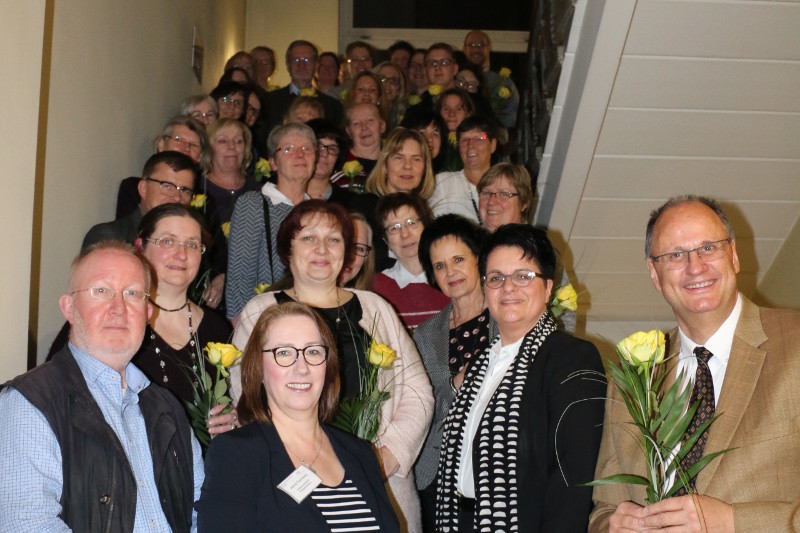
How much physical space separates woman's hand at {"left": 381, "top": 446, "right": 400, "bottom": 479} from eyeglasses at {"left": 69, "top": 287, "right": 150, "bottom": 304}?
1100 mm

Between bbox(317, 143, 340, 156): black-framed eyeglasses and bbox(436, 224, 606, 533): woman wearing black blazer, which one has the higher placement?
bbox(317, 143, 340, 156): black-framed eyeglasses

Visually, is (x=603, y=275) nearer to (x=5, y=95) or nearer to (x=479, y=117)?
(x=479, y=117)

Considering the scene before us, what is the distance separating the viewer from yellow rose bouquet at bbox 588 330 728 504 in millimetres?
2508

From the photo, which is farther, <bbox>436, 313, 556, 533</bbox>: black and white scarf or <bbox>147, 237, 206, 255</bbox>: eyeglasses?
<bbox>147, 237, 206, 255</bbox>: eyeglasses

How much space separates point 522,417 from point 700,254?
745 millimetres

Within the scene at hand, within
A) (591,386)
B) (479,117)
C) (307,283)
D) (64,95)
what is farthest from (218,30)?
(591,386)

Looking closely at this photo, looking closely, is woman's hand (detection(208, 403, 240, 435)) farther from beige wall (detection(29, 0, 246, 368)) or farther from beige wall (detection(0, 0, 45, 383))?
beige wall (detection(29, 0, 246, 368))

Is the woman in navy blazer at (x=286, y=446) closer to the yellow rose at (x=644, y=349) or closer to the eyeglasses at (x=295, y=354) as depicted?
the eyeglasses at (x=295, y=354)

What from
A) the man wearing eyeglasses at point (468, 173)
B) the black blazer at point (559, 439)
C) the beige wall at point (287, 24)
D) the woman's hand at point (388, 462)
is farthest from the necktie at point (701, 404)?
the beige wall at point (287, 24)

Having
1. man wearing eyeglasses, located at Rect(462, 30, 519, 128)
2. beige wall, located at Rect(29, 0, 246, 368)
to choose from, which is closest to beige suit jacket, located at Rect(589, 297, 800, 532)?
beige wall, located at Rect(29, 0, 246, 368)

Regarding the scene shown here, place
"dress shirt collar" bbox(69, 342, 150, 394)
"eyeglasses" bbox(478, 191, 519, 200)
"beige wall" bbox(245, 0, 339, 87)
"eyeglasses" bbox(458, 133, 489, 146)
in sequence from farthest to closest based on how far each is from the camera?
"beige wall" bbox(245, 0, 339, 87)
"eyeglasses" bbox(458, 133, 489, 146)
"eyeglasses" bbox(478, 191, 519, 200)
"dress shirt collar" bbox(69, 342, 150, 394)

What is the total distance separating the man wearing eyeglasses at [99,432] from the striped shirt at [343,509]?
1.33 feet

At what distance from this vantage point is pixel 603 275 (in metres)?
6.68

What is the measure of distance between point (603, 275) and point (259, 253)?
301 cm
